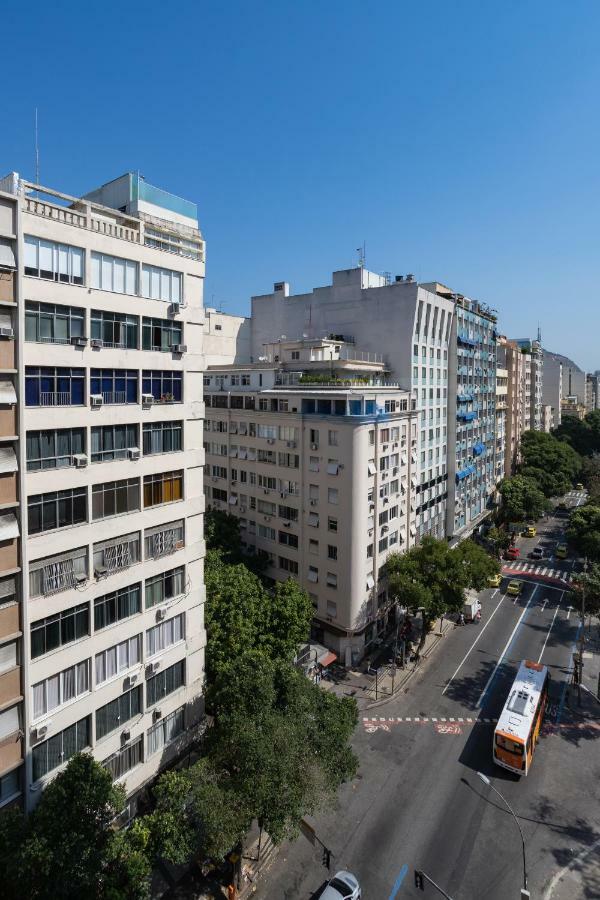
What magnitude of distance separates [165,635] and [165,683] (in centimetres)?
243

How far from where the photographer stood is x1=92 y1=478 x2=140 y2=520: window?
2217 centimetres

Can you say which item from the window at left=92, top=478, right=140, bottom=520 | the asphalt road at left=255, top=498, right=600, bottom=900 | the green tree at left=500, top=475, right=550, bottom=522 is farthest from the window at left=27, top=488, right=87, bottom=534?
the green tree at left=500, top=475, right=550, bottom=522

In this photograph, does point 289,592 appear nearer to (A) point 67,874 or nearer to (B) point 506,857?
(B) point 506,857

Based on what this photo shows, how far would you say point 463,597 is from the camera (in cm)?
4375

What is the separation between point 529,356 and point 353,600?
8996 cm

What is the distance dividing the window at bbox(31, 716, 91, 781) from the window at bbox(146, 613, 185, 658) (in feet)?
13.1

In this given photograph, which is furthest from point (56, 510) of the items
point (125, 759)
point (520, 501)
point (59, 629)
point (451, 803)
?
point (520, 501)

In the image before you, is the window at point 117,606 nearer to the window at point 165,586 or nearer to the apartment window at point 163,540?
the window at point 165,586

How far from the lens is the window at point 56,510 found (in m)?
19.8

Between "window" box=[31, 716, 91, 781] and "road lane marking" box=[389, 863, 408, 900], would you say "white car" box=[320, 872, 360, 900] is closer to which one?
"road lane marking" box=[389, 863, 408, 900]

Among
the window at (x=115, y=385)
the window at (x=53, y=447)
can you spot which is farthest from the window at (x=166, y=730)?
the window at (x=115, y=385)

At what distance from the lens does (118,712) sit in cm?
2330

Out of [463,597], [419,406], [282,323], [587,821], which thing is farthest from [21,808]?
[282,323]

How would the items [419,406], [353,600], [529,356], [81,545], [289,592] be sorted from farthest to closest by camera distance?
[529,356], [419,406], [353,600], [289,592], [81,545]
